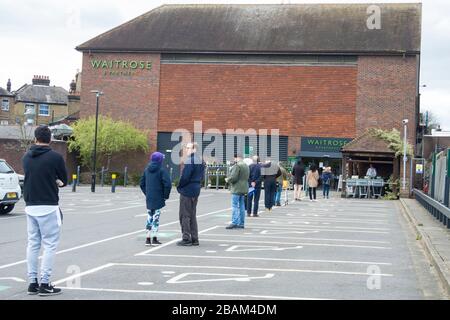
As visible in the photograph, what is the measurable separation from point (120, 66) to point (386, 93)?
20497 millimetres

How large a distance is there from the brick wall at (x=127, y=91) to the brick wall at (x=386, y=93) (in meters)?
15.7

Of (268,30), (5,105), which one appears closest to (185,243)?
(268,30)

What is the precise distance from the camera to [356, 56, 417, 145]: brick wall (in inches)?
2041

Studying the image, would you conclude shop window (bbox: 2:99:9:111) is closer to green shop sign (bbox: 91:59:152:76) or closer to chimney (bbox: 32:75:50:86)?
chimney (bbox: 32:75:50:86)

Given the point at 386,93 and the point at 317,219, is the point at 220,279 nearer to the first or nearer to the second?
the point at 317,219

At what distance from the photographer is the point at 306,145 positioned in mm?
53625

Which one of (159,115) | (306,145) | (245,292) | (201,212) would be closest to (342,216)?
(201,212)

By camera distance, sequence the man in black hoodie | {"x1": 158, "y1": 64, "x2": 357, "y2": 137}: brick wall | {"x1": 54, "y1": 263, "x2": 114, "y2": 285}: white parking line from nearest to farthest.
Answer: the man in black hoodie → {"x1": 54, "y1": 263, "x2": 114, "y2": 285}: white parking line → {"x1": 158, "y1": 64, "x2": 357, "y2": 137}: brick wall

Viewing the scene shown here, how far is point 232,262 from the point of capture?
450 inches

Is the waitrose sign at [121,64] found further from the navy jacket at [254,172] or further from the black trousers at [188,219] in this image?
the black trousers at [188,219]

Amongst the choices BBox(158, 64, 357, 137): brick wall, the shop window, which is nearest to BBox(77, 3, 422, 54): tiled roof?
BBox(158, 64, 357, 137): brick wall

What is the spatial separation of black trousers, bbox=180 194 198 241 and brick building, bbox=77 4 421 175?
39.4 meters
